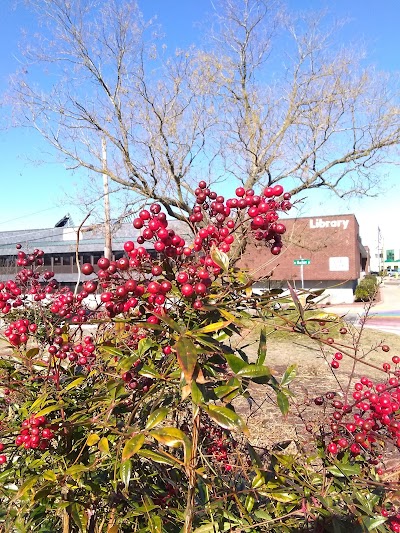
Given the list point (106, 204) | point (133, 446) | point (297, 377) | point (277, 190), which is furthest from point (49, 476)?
point (106, 204)

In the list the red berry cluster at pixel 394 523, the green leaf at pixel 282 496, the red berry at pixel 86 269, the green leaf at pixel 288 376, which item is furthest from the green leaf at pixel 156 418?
the red berry cluster at pixel 394 523

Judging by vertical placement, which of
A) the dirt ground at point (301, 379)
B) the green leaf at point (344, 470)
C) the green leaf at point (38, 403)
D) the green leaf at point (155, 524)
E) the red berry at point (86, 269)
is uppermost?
the red berry at point (86, 269)

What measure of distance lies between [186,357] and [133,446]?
0.27 metres

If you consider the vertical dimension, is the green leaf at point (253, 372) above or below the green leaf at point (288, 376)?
above

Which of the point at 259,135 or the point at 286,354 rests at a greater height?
the point at 259,135

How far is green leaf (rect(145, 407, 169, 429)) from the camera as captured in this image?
987 mm

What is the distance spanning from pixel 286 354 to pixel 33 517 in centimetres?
836

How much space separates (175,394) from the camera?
120 cm

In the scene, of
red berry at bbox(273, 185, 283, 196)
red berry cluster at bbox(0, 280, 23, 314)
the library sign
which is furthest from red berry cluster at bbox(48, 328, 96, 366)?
the library sign

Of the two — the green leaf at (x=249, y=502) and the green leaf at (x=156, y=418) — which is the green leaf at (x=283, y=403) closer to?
the green leaf at (x=156, y=418)

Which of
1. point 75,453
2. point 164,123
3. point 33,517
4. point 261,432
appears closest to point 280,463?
point 75,453

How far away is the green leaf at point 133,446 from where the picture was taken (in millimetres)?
909

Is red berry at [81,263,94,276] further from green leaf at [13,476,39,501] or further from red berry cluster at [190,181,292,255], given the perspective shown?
green leaf at [13,476,39,501]

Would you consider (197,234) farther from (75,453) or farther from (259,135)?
(259,135)
